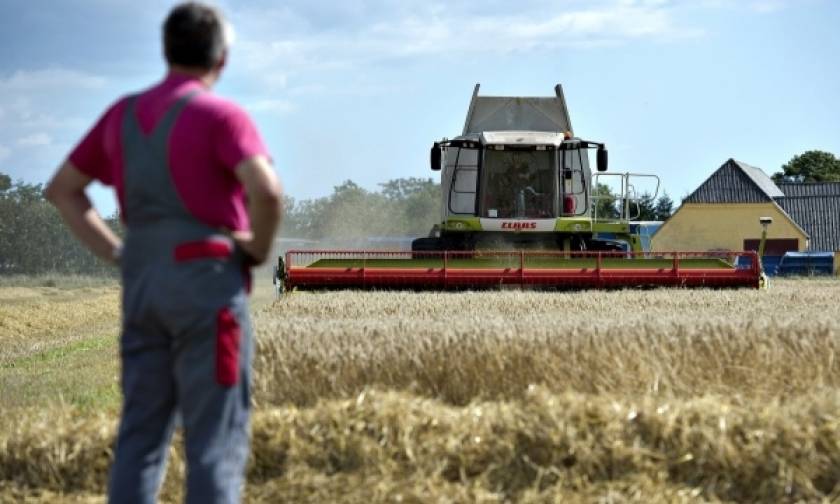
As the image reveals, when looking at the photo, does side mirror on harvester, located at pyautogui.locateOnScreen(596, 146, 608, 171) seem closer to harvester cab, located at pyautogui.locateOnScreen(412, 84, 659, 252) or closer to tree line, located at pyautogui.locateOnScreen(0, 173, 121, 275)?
harvester cab, located at pyautogui.locateOnScreen(412, 84, 659, 252)

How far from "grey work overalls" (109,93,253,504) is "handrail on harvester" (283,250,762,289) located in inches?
344

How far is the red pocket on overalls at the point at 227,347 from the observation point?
139 inches

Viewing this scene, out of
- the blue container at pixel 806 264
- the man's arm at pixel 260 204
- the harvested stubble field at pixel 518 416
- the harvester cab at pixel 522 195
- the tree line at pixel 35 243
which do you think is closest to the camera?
the man's arm at pixel 260 204

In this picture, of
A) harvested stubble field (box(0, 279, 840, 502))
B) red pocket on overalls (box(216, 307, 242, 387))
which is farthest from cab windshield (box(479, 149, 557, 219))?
red pocket on overalls (box(216, 307, 242, 387))

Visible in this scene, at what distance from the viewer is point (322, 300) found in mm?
10898

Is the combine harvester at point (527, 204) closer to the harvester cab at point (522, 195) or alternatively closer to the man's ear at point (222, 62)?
the harvester cab at point (522, 195)

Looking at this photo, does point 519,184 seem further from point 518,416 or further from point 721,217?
point 721,217

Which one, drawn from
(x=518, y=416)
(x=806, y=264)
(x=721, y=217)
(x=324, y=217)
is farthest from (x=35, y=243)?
(x=518, y=416)

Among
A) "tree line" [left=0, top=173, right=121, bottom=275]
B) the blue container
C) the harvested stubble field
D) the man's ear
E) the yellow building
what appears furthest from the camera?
"tree line" [left=0, top=173, right=121, bottom=275]

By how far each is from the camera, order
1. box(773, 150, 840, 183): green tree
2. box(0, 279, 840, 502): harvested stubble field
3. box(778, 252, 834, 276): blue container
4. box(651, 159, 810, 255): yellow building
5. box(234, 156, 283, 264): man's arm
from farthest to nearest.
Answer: box(773, 150, 840, 183): green tree → box(651, 159, 810, 255): yellow building → box(778, 252, 834, 276): blue container → box(0, 279, 840, 502): harvested stubble field → box(234, 156, 283, 264): man's arm

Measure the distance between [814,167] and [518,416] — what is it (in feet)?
263

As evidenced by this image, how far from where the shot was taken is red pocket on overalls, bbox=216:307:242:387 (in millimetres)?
3533

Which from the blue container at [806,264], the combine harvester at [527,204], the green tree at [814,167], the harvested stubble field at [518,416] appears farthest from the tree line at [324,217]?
the harvested stubble field at [518,416]

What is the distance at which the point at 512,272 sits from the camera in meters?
12.8
